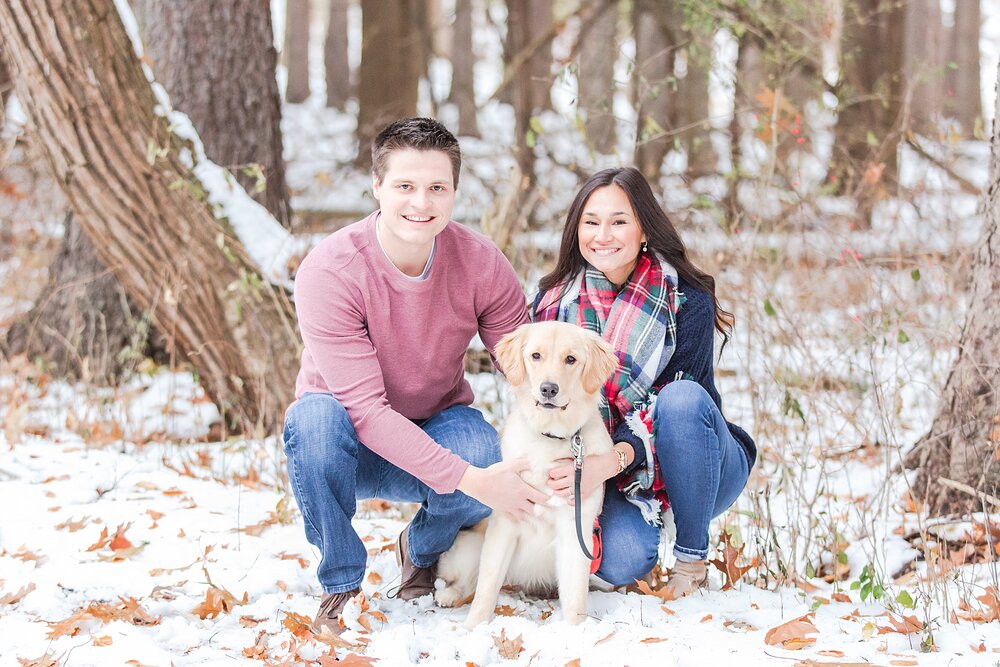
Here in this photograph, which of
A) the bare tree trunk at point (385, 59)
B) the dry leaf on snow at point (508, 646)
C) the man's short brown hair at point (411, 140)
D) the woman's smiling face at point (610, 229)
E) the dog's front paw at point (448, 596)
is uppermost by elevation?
the bare tree trunk at point (385, 59)

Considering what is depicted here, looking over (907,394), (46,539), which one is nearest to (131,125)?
(46,539)

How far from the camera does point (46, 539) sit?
10.3 feet

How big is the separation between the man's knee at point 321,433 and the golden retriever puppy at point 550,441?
0.51 metres

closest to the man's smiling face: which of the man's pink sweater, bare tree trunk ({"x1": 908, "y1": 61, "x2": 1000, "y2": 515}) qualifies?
the man's pink sweater

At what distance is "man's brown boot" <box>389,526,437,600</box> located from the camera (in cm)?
291

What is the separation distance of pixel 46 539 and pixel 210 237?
64.5 inches

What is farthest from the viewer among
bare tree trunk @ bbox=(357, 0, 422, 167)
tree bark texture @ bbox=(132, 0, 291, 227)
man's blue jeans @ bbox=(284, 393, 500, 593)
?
bare tree trunk @ bbox=(357, 0, 422, 167)

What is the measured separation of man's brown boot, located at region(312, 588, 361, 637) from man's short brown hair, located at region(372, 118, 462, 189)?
4.17 feet

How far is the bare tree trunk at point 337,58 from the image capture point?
54.3ft

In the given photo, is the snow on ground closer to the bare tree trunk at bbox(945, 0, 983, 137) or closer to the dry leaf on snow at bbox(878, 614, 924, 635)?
the dry leaf on snow at bbox(878, 614, 924, 635)

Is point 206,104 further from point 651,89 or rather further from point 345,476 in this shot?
point 345,476

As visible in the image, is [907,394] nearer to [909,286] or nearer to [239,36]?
[909,286]

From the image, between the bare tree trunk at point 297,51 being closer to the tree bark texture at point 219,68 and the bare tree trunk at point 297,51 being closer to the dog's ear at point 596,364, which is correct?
the tree bark texture at point 219,68

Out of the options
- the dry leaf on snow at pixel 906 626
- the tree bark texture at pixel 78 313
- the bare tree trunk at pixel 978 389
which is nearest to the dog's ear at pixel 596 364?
the dry leaf on snow at pixel 906 626
